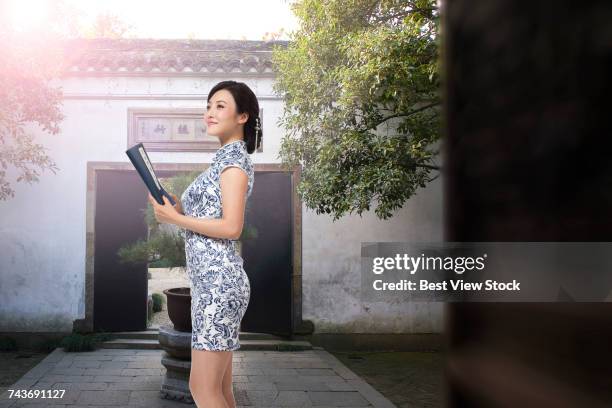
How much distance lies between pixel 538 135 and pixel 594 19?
0.07 metres

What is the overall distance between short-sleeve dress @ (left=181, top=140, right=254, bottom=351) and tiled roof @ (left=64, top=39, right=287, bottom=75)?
5058 mm

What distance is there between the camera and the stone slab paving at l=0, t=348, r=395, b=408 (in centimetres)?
434

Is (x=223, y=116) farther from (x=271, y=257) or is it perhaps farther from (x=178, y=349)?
(x=271, y=257)

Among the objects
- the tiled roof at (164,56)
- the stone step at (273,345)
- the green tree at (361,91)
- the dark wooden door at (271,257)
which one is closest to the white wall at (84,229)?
the tiled roof at (164,56)

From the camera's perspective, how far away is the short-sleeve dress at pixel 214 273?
6.84 ft

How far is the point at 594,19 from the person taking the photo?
1.02 ft

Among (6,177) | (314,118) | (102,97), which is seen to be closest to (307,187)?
(314,118)

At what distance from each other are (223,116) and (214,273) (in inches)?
25.7

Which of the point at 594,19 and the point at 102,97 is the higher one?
the point at 102,97

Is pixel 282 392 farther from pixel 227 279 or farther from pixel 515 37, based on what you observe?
pixel 515 37

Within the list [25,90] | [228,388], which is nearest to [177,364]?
[228,388]

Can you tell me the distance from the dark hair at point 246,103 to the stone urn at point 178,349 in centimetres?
239

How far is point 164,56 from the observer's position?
6918mm

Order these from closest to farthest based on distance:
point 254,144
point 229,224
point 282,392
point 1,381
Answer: point 229,224 → point 254,144 → point 282,392 → point 1,381
